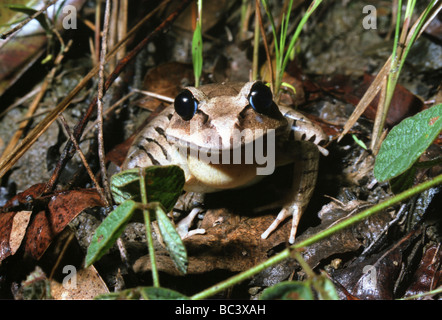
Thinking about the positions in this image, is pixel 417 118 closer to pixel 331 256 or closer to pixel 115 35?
pixel 331 256

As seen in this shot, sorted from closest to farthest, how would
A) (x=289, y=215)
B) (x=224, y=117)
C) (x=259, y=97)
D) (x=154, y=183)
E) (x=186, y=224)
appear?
(x=154, y=183) → (x=224, y=117) → (x=259, y=97) → (x=289, y=215) → (x=186, y=224)

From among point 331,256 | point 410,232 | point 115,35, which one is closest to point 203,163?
point 331,256

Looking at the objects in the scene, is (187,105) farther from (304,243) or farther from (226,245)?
(304,243)

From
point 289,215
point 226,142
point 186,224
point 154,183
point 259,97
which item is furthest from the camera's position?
point 186,224

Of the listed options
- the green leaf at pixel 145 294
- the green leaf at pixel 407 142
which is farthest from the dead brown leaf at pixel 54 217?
the green leaf at pixel 407 142

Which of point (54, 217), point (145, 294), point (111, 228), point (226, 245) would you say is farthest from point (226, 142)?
point (54, 217)

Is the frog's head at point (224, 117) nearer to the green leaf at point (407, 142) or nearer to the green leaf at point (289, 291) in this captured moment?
the green leaf at point (407, 142)
